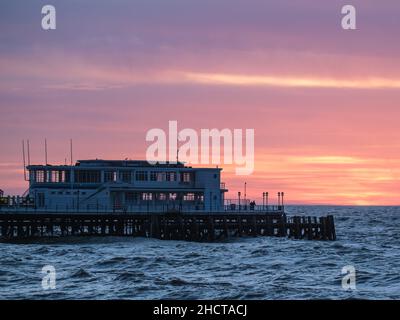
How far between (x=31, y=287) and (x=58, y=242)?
37.5 metres

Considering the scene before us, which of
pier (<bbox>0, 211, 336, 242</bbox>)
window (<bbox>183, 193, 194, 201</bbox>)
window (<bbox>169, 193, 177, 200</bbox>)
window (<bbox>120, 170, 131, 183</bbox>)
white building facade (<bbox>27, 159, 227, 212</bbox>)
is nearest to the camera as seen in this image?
pier (<bbox>0, 211, 336, 242</bbox>)

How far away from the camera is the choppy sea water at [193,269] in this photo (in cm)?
4072

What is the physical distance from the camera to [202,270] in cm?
5259

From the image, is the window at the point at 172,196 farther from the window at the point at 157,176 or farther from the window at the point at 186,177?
the window at the point at 186,177

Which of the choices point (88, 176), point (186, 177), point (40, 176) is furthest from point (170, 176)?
point (40, 176)

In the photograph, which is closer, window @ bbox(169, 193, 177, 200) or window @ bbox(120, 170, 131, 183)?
window @ bbox(169, 193, 177, 200)

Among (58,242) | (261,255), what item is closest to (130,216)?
(58,242)

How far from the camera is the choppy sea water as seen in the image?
134 feet

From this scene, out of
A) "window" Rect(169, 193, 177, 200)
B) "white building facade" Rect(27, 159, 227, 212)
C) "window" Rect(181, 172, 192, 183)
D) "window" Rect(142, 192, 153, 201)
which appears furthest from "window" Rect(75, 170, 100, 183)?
"window" Rect(181, 172, 192, 183)

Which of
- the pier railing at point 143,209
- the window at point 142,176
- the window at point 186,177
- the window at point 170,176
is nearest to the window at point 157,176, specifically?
the window at point 170,176

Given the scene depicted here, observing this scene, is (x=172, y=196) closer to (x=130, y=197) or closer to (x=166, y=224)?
(x=130, y=197)

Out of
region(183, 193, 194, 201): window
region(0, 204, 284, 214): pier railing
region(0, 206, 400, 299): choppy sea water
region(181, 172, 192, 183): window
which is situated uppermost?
region(181, 172, 192, 183): window

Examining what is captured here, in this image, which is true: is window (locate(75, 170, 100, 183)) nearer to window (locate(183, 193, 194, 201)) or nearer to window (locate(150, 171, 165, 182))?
window (locate(150, 171, 165, 182))
